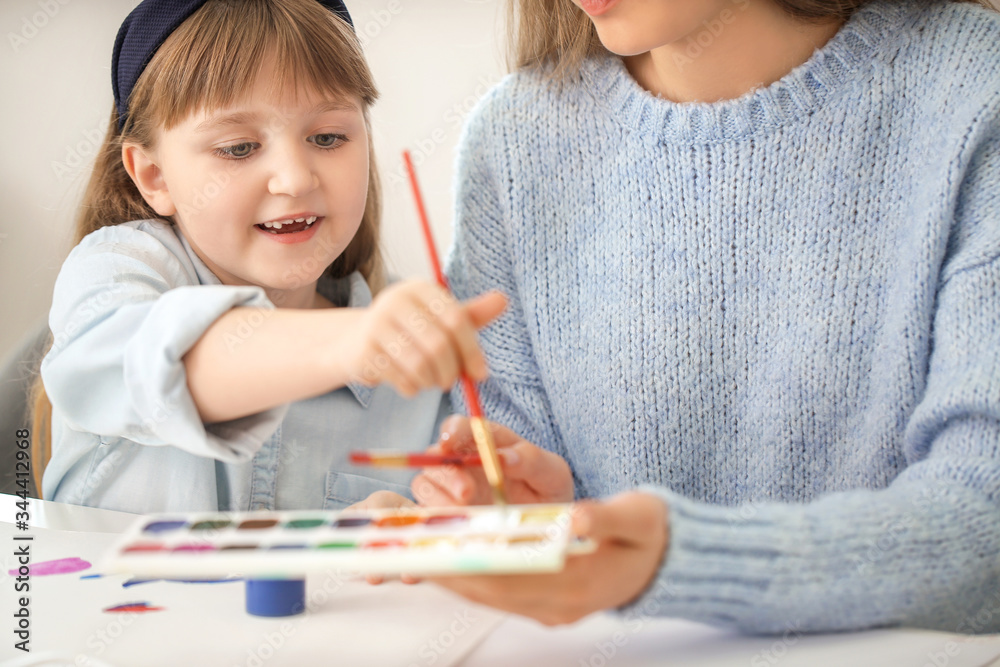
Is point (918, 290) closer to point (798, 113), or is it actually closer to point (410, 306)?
point (798, 113)

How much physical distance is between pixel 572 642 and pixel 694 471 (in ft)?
1.28

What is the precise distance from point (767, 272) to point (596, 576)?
506 mm

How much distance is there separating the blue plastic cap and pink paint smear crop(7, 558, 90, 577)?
21 centimetres

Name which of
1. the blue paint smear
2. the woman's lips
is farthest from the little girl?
the woman's lips

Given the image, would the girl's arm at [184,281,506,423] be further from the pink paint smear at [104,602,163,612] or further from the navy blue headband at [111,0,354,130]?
the navy blue headband at [111,0,354,130]

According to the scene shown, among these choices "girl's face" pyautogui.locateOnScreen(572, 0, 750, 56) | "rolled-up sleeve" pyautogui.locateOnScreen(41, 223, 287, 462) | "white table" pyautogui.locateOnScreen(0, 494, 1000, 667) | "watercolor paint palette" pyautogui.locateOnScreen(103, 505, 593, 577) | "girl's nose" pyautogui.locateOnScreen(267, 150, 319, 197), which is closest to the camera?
"watercolor paint palette" pyautogui.locateOnScreen(103, 505, 593, 577)

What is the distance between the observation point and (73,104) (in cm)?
155

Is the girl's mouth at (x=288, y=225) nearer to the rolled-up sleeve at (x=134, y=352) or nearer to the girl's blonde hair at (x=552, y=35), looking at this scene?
the rolled-up sleeve at (x=134, y=352)

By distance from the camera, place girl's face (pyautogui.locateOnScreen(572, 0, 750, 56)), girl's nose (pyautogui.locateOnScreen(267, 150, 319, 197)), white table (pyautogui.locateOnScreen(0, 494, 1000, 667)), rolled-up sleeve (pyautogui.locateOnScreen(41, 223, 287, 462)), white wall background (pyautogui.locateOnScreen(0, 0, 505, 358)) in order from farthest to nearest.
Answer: white wall background (pyautogui.locateOnScreen(0, 0, 505, 358)) < girl's nose (pyautogui.locateOnScreen(267, 150, 319, 197)) < girl's face (pyautogui.locateOnScreen(572, 0, 750, 56)) < rolled-up sleeve (pyautogui.locateOnScreen(41, 223, 287, 462)) < white table (pyautogui.locateOnScreen(0, 494, 1000, 667))

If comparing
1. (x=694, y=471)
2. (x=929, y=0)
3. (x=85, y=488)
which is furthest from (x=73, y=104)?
(x=929, y=0)

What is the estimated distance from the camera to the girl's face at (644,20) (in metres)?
0.83

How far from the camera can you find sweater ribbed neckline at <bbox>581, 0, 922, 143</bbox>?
910mm

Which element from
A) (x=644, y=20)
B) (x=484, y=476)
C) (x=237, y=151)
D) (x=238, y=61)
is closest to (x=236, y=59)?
(x=238, y=61)

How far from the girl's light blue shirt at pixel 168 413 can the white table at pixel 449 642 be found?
0.53 feet
